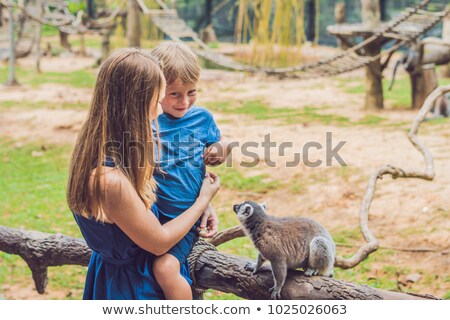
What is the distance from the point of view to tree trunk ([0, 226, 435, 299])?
1.83m

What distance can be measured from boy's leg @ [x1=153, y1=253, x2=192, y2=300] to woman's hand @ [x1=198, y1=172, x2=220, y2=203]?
19 centimetres

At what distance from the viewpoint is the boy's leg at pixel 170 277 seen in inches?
66.7

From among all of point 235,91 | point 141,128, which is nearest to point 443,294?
point 141,128

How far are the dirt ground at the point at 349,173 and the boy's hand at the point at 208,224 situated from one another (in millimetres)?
2151

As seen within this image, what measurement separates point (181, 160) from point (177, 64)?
27 centimetres

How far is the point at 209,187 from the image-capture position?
1808mm

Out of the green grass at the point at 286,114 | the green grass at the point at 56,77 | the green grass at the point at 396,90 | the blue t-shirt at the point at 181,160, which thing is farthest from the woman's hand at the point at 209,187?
the green grass at the point at 56,77

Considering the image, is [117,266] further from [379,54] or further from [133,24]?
[133,24]

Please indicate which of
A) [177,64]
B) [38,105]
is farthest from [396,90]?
[177,64]

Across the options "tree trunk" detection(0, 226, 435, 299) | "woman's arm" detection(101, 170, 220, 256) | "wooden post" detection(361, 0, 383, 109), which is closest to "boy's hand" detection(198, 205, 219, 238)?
"woman's arm" detection(101, 170, 220, 256)

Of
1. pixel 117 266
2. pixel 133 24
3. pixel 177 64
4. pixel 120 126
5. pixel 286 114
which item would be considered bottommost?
pixel 286 114

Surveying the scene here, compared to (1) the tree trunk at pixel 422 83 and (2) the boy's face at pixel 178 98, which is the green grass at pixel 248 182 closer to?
(1) the tree trunk at pixel 422 83

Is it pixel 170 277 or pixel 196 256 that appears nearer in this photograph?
pixel 170 277

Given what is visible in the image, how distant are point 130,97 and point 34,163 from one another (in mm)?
5423
